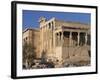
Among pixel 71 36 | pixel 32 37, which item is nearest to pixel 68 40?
pixel 71 36

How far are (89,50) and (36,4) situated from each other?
63 cm

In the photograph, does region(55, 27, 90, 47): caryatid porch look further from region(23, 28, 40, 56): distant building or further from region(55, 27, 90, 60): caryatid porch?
region(23, 28, 40, 56): distant building

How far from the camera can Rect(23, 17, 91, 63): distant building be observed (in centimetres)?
195

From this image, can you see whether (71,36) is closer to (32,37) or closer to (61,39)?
(61,39)

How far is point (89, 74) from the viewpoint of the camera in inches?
83.7

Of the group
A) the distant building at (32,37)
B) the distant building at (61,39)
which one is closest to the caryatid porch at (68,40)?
the distant building at (61,39)

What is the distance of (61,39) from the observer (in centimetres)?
202

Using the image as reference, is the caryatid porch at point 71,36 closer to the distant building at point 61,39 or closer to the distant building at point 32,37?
the distant building at point 61,39

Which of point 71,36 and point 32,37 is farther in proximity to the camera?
point 71,36

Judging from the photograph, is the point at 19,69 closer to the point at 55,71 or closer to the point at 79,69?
the point at 55,71

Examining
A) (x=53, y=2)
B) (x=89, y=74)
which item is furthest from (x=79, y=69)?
(x=53, y=2)

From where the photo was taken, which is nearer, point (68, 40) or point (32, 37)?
point (32, 37)

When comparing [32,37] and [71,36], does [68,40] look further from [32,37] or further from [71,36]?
[32,37]

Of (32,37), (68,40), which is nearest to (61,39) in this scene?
(68,40)
